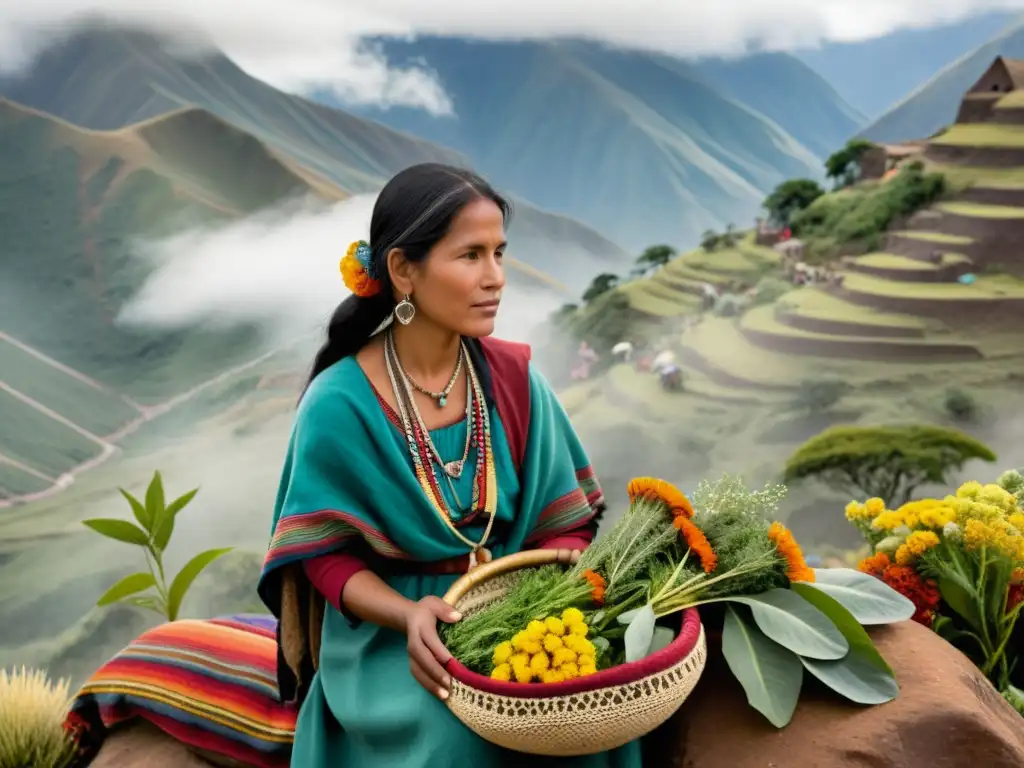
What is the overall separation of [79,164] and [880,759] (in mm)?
5491

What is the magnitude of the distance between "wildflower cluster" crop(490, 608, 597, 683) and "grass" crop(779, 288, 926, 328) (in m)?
4.45

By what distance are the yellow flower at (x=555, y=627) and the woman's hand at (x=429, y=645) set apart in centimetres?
21

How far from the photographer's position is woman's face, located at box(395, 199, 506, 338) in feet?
6.95

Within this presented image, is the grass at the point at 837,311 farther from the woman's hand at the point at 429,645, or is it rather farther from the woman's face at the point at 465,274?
the woman's hand at the point at 429,645

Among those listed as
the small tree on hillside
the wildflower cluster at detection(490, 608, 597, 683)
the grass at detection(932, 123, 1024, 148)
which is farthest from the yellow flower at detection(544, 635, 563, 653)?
the grass at detection(932, 123, 1024, 148)

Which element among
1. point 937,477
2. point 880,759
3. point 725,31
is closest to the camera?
point 880,759

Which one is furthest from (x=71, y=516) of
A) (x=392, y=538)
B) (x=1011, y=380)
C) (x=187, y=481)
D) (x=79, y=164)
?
(x=1011, y=380)

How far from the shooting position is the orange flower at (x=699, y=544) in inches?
80.7

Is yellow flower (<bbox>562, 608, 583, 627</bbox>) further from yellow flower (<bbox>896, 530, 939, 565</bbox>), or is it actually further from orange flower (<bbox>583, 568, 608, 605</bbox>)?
yellow flower (<bbox>896, 530, 939, 565</bbox>)

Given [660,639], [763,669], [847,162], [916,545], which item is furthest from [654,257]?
[660,639]

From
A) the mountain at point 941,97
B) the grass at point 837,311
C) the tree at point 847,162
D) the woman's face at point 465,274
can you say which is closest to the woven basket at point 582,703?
the woman's face at point 465,274

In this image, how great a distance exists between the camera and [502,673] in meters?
1.72

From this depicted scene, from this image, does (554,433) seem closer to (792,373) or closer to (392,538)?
(392,538)

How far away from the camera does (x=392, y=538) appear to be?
2160 mm
